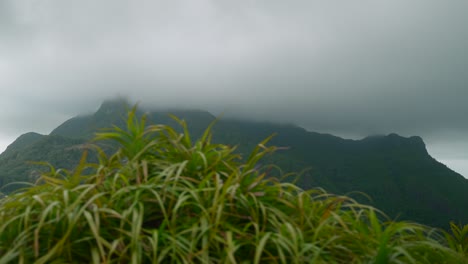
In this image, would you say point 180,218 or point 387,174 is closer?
point 180,218

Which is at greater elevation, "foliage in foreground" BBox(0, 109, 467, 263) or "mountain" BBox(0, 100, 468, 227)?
"foliage in foreground" BBox(0, 109, 467, 263)

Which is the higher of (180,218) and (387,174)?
(180,218)

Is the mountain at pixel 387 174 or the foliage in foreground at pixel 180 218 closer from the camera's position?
the foliage in foreground at pixel 180 218

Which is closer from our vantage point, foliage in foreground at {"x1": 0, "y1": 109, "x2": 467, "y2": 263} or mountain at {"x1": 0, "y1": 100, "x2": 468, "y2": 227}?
foliage in foreground at {"x1": 0, "y1": 109, "x2": 467, "y2": 263}

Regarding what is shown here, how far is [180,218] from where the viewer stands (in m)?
2.19

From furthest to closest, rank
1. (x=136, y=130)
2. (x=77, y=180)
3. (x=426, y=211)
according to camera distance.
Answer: (x=426, y=211) → (x=136, y=130) → (x=77, y=180)

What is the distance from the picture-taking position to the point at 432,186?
161 m

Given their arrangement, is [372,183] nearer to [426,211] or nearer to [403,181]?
[403,181]

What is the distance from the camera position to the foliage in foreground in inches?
76.4

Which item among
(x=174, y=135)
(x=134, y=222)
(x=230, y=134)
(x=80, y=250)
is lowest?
(x=230, y=134)

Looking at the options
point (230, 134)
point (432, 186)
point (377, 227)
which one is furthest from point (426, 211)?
point (377, 227)

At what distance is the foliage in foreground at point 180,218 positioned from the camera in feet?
6.36

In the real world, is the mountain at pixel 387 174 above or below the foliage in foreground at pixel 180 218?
below

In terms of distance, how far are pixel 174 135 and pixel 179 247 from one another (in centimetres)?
83
